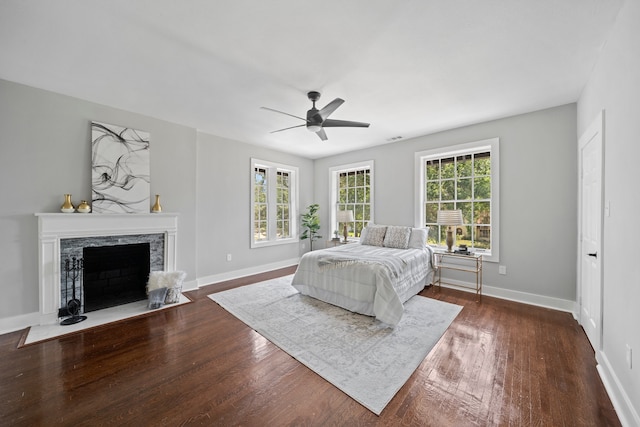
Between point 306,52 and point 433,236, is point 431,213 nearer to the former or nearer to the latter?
point 433,236

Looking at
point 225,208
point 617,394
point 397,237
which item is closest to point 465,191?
point 397,237

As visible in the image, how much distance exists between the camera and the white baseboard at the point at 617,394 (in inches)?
58.1

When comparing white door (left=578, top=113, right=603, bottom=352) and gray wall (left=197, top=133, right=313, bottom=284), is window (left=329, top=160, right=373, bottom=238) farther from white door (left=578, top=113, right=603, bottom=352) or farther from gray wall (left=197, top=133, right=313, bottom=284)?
white door (left=578, top=113, right=603, bottom=352)

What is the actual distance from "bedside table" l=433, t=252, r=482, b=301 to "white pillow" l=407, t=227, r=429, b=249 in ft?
0.89

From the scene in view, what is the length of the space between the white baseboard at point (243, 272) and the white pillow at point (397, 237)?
2.55 m

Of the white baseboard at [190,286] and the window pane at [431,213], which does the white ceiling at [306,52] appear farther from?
the white baseboard at [190,286]

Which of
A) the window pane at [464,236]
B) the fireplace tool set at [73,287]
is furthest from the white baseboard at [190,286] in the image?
the window pane at [464,236]

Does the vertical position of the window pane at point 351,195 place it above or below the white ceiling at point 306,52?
below

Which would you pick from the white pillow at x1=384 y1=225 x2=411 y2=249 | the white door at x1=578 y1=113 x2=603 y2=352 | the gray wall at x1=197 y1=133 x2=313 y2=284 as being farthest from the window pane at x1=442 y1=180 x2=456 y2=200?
the gray wall at x1=197 y1=133 x2=313 y2=284

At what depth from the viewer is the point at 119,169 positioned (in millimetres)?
3412

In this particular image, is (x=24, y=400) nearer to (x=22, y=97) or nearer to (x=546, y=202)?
(x=22, y=97)

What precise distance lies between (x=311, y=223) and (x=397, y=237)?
93.2 inches

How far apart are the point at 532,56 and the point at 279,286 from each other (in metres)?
4.28

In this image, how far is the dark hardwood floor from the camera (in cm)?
160
